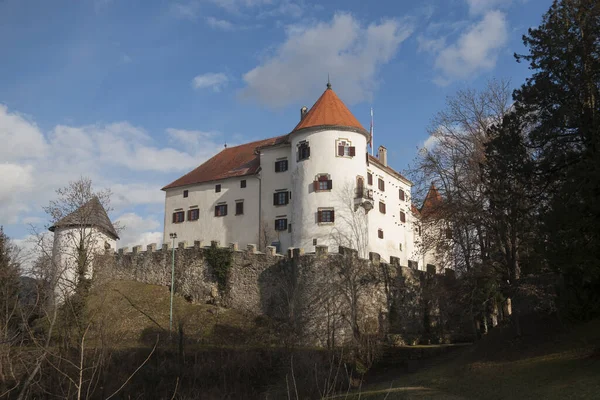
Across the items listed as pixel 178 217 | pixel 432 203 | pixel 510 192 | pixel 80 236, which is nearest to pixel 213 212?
pixel 178 217

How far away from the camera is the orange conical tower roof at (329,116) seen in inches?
1748

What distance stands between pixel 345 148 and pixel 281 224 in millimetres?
7535

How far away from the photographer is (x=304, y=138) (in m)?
44.6

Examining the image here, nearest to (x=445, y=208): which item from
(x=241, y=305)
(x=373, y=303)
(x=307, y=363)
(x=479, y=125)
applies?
(x=479, y=125)

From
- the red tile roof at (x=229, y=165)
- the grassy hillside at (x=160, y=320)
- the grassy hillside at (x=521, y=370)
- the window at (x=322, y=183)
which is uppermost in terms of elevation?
the red tile roof at (x=229, y=165)

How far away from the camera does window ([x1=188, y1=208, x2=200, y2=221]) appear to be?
50188 millimetres

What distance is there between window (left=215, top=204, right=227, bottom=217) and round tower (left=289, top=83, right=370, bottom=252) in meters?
7.23

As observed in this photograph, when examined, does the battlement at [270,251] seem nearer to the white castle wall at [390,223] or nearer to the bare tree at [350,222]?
the bare tree at [350,222]

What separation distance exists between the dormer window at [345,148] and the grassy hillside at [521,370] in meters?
19.6

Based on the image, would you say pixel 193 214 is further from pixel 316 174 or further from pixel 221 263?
pixel 221 263

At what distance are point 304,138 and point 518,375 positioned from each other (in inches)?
1049

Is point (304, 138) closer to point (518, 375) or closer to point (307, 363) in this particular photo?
point (307, 363)

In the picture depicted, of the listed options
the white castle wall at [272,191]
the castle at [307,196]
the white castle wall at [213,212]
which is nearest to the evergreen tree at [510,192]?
the castle at [307,196]

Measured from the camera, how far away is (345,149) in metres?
44.3
